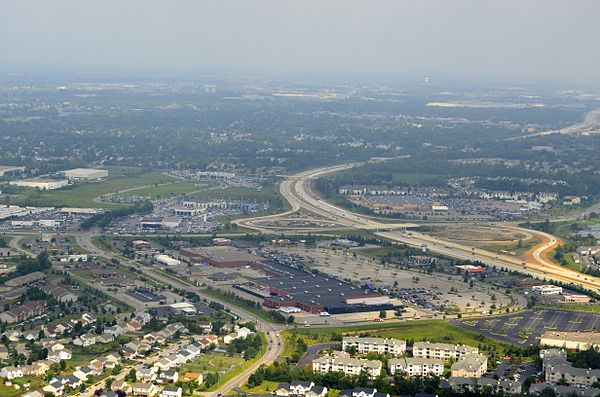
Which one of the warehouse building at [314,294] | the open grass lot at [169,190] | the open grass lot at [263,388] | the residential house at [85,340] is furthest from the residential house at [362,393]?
the open grass lot at [169,190]

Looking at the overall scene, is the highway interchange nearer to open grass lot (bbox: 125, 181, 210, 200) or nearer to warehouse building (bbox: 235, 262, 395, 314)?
warehouse building (bbox: 235, 262, 395, 314)

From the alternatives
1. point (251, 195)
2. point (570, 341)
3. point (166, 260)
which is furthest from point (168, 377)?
point (251, 195)

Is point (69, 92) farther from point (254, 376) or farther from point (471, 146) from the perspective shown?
point (254, 376)

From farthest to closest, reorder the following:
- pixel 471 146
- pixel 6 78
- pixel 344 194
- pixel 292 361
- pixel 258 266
Result: 1. pixel 6 78
2. pixel 471 146
3. pixel 344 194
4. pixel 258 266
5. pixel 292 361

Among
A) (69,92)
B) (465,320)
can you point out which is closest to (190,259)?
(465,320)

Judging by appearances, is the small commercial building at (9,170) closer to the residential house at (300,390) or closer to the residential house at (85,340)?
the residential house at (85,340)

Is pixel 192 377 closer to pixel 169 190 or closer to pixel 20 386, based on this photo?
pixel 20 386
